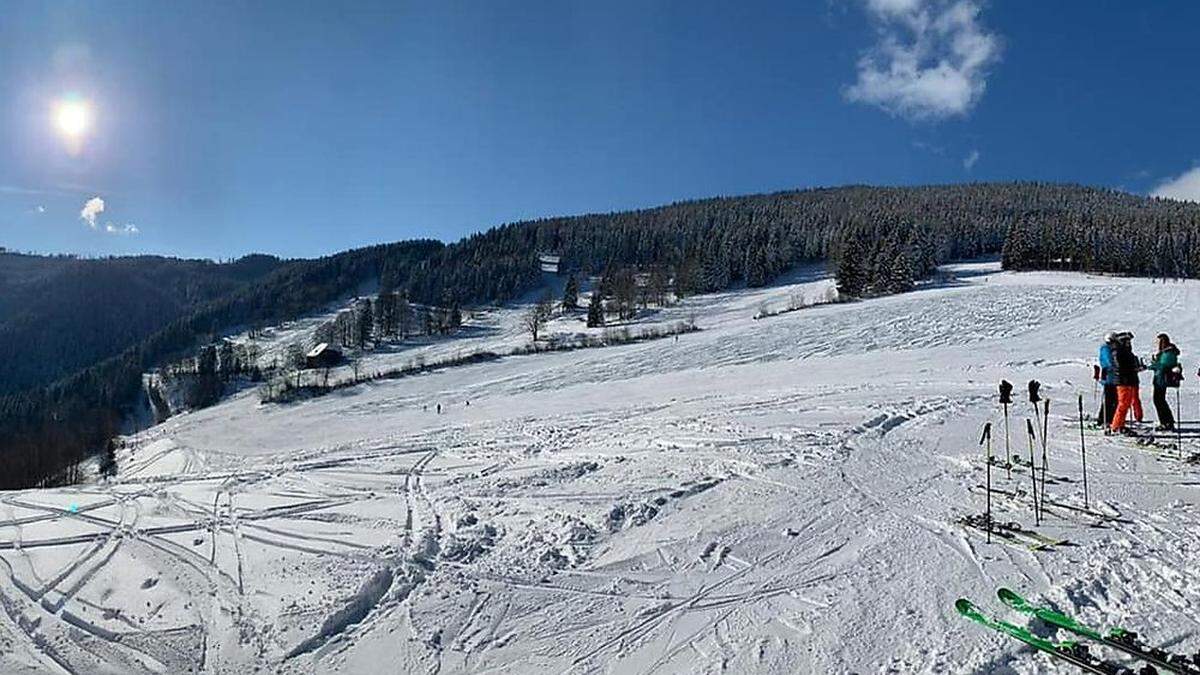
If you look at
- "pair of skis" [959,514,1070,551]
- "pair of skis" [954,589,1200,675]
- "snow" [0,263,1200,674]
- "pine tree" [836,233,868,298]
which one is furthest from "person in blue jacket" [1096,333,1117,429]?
"pine tree" [836,233,868,298]

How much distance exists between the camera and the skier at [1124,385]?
11695mm

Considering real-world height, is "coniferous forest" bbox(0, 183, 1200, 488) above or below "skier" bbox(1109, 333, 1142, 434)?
above

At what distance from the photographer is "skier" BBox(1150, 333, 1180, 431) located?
11.7 m

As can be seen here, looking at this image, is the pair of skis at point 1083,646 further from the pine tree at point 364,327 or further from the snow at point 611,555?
the pine tree at point 364,327

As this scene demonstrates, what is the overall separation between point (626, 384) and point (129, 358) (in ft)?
440

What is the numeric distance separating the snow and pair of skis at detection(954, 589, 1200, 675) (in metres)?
0.14

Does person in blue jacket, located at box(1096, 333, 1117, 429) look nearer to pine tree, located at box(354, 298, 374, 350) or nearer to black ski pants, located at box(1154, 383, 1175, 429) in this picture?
black ski pants, located at box(1154, 383, 1175, 429)

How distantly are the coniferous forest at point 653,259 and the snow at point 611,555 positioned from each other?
165ft

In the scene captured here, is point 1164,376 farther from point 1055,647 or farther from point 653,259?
point 653,259

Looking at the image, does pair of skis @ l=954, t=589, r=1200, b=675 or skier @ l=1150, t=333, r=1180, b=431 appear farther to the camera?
skier @ l=1150, t=333, r=1180, b=431

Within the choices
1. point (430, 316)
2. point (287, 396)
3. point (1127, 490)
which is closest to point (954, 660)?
point (1127, 490)

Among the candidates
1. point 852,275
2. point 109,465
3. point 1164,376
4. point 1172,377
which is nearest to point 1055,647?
point 1172,377

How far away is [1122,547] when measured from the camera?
6.47 m

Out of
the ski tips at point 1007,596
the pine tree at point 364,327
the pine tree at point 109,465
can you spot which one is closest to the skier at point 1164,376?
the ski tips at point 1007,596
